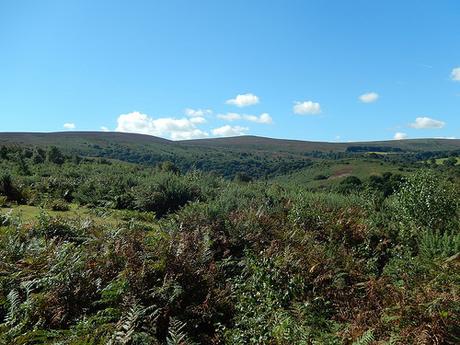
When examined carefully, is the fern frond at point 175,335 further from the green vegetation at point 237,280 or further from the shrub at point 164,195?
the shrub at point 164,195

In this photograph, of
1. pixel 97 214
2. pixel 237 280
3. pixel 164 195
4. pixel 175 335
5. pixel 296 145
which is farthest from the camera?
pixel 296 145

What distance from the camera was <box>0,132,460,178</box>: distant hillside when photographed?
11062 cm

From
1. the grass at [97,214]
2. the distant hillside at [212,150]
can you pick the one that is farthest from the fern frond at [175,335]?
the distant hillside at [212,150]

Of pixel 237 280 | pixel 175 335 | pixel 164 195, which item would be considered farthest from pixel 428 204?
pixel 175 335

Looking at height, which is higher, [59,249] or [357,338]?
[59,249]

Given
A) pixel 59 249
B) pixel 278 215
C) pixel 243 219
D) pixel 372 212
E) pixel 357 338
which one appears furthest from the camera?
pixel 372 212

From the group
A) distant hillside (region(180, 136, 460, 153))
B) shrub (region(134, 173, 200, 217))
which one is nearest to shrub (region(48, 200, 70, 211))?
shrub (region(134, 173, 200, 217))

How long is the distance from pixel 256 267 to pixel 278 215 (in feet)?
15.5

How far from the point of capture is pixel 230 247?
364 inches

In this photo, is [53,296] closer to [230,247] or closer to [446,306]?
[230,247]

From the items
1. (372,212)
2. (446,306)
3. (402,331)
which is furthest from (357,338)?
(372,212)

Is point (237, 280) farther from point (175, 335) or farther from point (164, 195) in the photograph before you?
point (164, 195)

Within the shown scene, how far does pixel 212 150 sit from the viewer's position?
15675 cm

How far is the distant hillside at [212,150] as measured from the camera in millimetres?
110625
